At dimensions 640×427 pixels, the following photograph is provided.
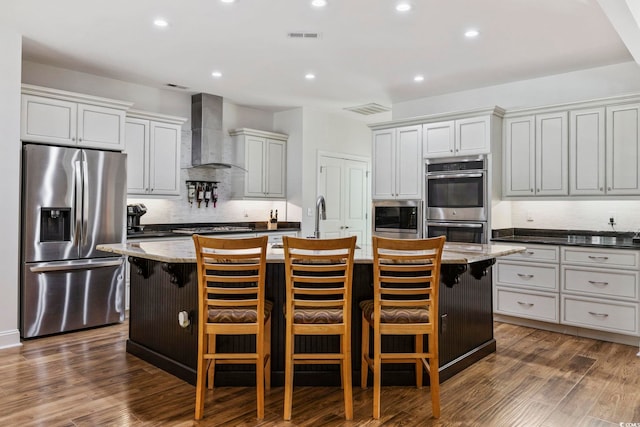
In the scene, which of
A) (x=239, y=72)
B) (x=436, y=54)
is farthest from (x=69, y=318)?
(x=436, y=54)

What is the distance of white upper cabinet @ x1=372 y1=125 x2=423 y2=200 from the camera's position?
561 centimetres

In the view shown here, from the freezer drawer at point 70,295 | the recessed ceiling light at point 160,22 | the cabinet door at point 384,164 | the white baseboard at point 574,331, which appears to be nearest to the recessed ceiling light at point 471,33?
the cabinet door at point 384,164

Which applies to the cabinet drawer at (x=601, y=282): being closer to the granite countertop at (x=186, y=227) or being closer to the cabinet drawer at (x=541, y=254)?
the cabinet drawer at (x=541, y=254)

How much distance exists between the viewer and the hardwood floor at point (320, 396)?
2576 millimetres

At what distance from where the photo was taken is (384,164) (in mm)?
5914

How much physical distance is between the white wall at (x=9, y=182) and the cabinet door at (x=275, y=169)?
332cm

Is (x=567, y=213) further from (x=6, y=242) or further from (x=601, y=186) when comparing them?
(x=6, y=242)

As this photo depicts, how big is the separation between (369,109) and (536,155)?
266cm

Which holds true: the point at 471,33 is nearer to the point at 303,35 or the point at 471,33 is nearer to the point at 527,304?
the point at 303,35

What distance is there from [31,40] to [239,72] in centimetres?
195

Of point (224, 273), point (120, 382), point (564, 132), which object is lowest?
point (120, 382)

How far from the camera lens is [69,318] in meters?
4.32

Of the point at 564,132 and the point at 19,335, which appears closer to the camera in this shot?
the point at 19,335

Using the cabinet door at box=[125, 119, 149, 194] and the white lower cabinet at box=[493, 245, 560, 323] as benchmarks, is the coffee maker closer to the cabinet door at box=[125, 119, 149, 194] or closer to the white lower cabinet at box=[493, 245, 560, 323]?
the cabinet door at box=[125, 119, 149, 194]
